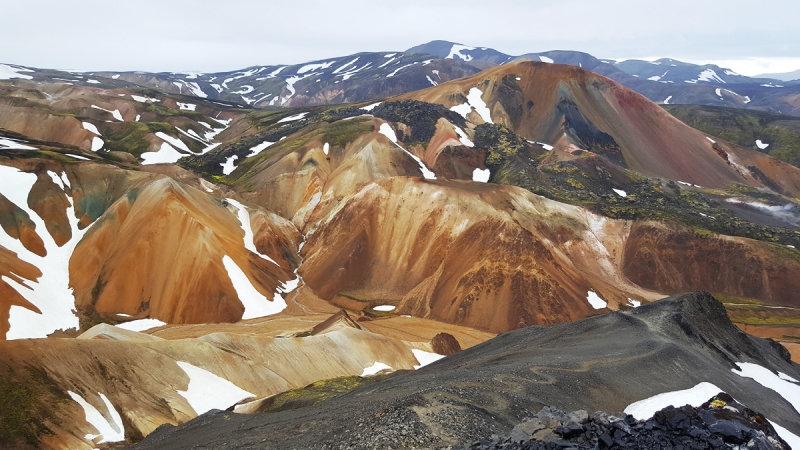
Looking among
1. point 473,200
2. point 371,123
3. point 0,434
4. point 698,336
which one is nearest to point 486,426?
point 698,336

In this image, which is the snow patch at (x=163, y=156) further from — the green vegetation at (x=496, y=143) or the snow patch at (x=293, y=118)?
the green vegetation at (x=496, y=143)

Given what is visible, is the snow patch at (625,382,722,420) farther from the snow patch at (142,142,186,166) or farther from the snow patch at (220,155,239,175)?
the snow patch at (142,142,186,166)

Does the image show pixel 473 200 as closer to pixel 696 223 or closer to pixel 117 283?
pixel 696 223

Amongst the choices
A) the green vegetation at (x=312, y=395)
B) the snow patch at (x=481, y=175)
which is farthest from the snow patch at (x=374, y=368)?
the snow patch at (x=481, y=175)

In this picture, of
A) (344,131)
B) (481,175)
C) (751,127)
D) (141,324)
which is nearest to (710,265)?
(481,175)

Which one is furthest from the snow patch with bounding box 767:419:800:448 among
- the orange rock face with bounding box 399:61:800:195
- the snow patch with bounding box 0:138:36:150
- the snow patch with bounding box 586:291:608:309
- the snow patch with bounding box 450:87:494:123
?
the snow patch with bounding box 450:87:494:123
